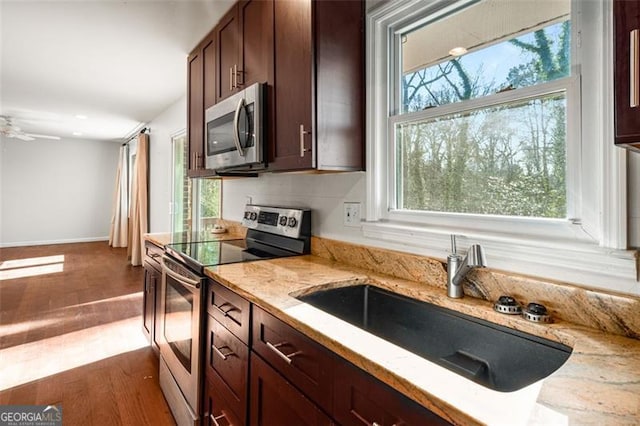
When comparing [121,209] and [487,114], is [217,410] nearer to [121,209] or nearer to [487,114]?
[487,114]

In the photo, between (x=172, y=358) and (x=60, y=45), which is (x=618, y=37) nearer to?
(x=172, y=358)

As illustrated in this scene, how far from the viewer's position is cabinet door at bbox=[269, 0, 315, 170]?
4.70 feet

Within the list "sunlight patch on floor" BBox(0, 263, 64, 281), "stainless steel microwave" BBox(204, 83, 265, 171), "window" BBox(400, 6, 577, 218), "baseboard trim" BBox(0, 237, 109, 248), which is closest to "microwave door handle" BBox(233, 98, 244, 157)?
"stainless steel microwave" BBox(204, 83, 265, 171)

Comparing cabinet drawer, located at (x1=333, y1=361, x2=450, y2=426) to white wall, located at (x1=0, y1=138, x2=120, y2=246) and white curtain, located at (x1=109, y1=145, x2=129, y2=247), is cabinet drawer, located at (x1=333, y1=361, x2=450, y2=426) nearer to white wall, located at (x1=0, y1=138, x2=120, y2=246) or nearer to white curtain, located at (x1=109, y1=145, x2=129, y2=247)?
white curtain, located at (x1=109, y1=145, x2=129, y2=247)

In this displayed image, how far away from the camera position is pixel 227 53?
81.8 inches

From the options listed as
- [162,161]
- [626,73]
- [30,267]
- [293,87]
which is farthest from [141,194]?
[626,73]

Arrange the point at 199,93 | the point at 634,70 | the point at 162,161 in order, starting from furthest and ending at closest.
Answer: the point at 162,161
the point at 199,93
the point at 634,70

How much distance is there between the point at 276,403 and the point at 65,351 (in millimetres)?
2415

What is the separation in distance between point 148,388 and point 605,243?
246 cm

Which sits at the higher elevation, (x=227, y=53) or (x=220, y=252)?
(x=227, y=53)

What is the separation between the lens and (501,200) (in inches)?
48.3

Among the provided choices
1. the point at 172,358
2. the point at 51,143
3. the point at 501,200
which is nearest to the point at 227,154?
the point at 172,358

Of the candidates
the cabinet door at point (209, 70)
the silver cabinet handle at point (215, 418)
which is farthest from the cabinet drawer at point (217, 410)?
the cabinet door at point (209, 70)

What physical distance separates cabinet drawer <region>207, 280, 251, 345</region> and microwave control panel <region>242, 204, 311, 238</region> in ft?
1.94
